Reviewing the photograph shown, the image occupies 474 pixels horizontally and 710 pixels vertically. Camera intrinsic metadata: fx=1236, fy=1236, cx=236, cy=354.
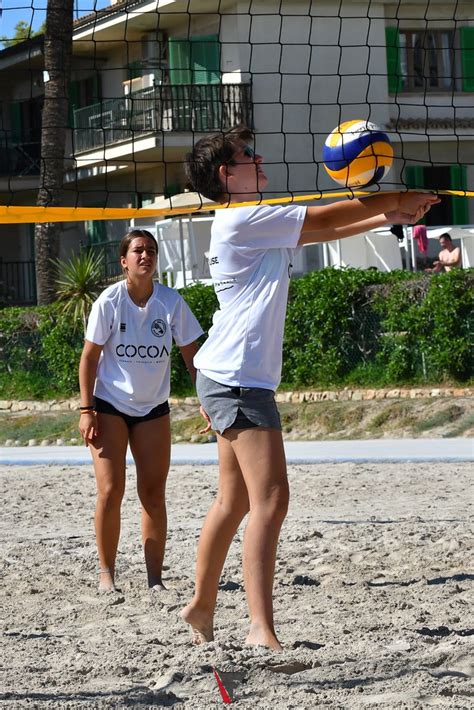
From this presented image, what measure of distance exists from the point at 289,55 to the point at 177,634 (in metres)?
21.3

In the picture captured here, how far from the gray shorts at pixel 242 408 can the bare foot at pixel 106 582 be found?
5.81 feet

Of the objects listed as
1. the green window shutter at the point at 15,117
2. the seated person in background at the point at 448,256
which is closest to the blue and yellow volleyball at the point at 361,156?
the seated person in background at the point at 448,256

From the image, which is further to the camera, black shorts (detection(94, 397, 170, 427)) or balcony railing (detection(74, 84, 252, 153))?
balcony railing (detection(74, 84, 252, 153))

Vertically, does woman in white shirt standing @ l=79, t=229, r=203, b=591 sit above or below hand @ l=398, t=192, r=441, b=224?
below

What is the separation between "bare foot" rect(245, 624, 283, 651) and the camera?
4387 millimetres

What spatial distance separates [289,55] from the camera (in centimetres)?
2506

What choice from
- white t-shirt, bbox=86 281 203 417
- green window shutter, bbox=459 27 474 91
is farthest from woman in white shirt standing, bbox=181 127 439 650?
green window shutter, bbox=459 27 474 91

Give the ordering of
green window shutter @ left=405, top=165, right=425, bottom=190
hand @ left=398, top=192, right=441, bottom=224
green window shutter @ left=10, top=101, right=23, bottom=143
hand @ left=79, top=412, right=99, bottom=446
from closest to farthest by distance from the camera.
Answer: hand @ left=398, top=192, right=441, bottom=224 → hand @ left=79, top=412, right=99, bottom=446 → green window shutter @ left=405, top=165, right=425, bottom=190 → green window shutter @ left=10, top=101, right=23, bottom=143

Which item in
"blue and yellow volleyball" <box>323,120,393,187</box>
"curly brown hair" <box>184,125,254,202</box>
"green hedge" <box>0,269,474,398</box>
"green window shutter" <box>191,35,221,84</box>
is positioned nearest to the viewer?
"curly brown hair" <box>184,125,254,202</box>

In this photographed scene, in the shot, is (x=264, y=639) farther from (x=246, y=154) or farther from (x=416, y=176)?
(x=416, y=176)

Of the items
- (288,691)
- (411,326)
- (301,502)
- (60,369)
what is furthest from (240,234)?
(60,369)

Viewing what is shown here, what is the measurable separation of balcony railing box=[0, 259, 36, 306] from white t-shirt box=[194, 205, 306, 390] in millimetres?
23950

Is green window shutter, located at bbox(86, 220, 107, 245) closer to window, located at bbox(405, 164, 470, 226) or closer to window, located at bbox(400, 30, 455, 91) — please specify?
window, located at bbox(405, 164, 470, 226)

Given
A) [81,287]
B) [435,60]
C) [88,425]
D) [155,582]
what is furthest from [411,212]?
[435,60]
